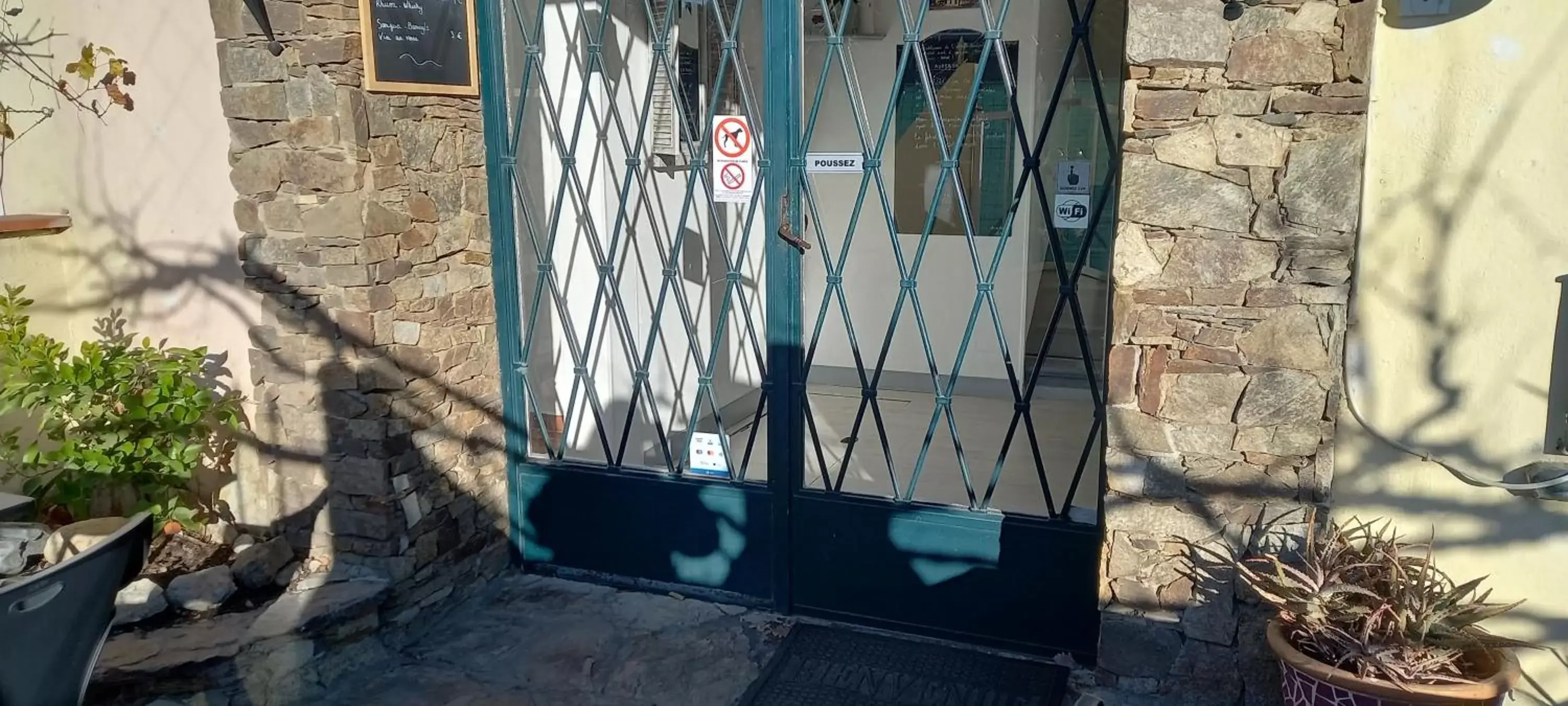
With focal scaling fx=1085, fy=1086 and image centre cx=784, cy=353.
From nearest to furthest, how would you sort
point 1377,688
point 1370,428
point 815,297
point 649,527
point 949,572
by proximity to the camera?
point 1377,688, point 1370,428, point 949,572, point 815,297, point 649,527

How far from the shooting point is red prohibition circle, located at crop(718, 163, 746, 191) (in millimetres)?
3217

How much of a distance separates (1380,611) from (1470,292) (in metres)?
0.73

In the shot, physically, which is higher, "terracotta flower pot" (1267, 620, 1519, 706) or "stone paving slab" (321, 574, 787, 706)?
"terracotta flower pot" (1267, 620, 1519, 706)

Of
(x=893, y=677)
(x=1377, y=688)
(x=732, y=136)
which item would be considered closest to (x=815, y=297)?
(x=732, y=136)

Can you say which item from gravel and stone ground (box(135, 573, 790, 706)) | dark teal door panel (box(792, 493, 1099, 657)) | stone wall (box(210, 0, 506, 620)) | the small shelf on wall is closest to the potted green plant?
dark teal door panel (box(792, 493, 1099, 657))

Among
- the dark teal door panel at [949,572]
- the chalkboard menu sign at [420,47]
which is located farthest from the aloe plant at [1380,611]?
the chalkboard menu sign at [420,47]

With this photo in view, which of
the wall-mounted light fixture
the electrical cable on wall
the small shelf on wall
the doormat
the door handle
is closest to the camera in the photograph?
the electrical cable on wall

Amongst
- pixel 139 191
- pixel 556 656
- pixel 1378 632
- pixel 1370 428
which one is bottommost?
pixel 556 656

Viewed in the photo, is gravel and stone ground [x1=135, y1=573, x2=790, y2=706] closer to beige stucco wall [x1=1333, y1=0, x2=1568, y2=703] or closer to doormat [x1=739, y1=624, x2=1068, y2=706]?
doormat [x1=739, y1=624, x2=1068, y2=706]

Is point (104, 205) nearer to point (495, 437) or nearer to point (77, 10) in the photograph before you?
point (77, 10)

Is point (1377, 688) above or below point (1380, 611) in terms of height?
below

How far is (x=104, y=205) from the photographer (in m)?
3.44

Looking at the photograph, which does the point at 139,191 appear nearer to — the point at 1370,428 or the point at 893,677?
the point at 893,677

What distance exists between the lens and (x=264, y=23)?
3.04 m
